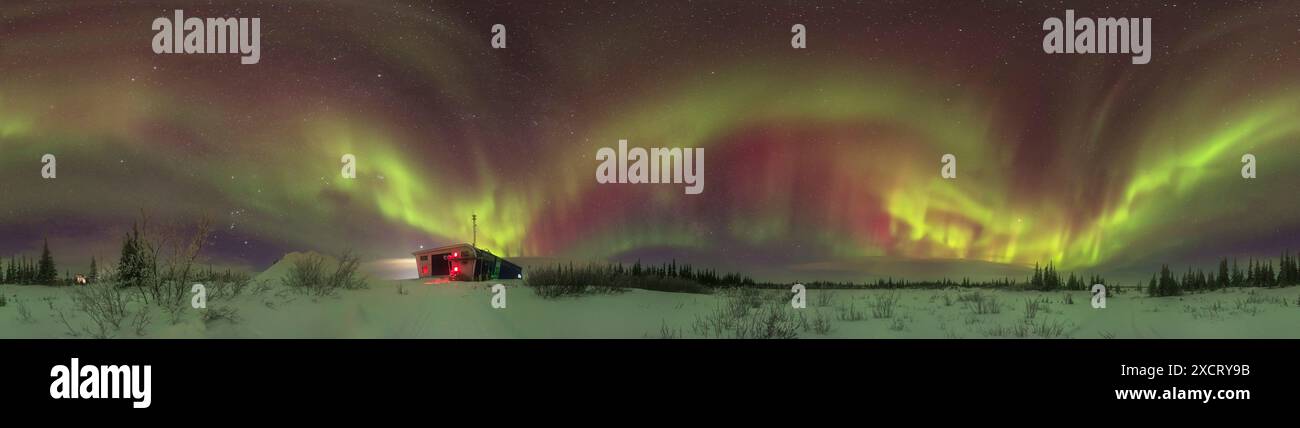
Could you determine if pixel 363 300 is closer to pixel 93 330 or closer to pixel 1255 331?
pixel 93 330

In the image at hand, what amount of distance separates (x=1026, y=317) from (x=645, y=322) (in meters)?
6.86

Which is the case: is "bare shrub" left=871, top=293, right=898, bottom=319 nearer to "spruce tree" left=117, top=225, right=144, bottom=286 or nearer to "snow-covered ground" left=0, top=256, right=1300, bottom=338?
"snow-covered ground" left=0, top=256, right=1300, bottom=338

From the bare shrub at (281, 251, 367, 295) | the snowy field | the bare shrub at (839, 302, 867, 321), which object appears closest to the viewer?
the snowy field

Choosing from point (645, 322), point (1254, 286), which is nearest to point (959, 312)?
point (645, 322)

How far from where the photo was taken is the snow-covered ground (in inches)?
420

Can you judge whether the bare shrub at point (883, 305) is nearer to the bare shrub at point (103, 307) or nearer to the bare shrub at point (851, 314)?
the bare shrub at point (851, 314)

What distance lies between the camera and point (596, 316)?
12.0m

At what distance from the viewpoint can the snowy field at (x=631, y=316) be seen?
10602 millimetres

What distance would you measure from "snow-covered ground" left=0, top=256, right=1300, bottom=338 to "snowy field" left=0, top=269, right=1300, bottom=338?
3cm

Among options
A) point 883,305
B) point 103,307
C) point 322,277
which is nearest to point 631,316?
point 883,305

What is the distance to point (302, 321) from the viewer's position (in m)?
11.7

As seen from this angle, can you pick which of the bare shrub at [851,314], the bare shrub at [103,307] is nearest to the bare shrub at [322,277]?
the bare shrub at [103,307]

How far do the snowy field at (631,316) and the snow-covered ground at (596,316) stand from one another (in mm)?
28

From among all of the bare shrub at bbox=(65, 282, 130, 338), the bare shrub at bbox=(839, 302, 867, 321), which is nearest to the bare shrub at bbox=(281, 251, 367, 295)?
the bare shrub at bbox=(65, 282, 130, 338)
